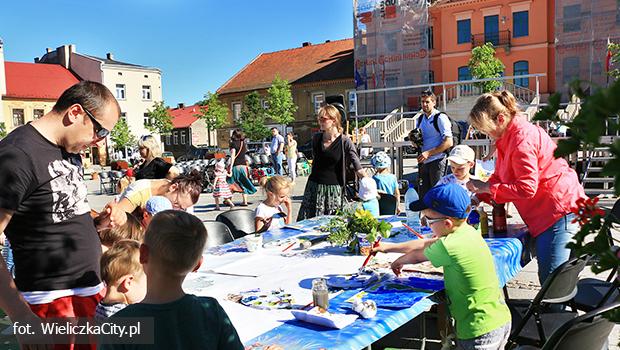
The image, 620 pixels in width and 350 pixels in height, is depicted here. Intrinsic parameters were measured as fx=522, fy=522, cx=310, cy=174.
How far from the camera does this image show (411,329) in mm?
3275

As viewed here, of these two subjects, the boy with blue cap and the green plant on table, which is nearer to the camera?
the boy with blue cap

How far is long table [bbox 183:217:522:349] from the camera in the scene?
2.22 metres

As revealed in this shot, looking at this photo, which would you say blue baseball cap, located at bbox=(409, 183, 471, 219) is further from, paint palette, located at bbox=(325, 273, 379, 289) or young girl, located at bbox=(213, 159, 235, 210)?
young girl, located at bbox=(213, 159, 235, 210)

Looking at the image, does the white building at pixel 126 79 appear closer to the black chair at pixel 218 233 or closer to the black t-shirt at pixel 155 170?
the black t-shirt at pixel 155 170

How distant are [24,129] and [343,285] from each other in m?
1.74

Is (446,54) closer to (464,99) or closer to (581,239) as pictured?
(464,99)

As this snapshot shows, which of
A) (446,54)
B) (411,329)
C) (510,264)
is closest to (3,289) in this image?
(411,329)

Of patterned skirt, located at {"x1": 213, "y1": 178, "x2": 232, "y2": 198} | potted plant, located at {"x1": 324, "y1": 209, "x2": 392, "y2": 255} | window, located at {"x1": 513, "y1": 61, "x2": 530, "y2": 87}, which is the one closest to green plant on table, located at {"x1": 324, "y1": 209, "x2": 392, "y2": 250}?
potted plant, located at {"x1": 324, "y1": 209, "x2": 392, "y2": 255}

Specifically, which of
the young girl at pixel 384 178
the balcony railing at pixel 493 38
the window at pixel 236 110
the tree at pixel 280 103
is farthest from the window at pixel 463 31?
the young girl at pixel 384 178

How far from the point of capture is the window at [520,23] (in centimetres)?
3281

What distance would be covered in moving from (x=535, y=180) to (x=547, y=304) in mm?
829

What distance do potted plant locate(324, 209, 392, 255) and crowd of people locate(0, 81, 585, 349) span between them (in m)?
0.33

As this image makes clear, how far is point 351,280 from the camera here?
→ 9.76 ft

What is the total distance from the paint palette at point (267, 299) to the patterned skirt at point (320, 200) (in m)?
2.83
